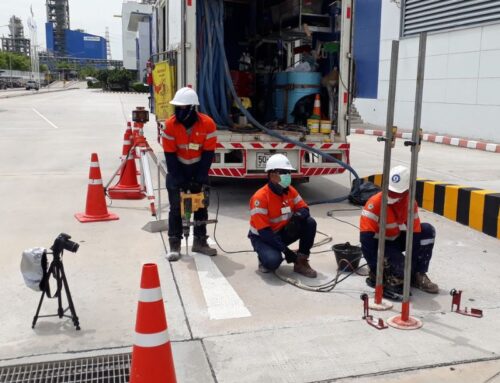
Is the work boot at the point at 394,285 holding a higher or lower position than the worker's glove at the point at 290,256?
lower

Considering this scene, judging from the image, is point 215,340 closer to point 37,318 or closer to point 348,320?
point 348,320

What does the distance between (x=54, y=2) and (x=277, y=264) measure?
557 feet

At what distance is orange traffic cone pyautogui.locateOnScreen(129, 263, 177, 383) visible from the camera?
2.75 m

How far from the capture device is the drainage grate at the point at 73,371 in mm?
3158

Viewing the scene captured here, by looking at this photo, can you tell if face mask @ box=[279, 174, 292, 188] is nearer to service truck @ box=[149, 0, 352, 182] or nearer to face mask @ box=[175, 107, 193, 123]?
face mask @ box=[175, 107, 193, 123]

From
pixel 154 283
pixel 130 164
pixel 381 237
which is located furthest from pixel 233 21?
pixel 154 283

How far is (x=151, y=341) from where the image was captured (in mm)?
2775

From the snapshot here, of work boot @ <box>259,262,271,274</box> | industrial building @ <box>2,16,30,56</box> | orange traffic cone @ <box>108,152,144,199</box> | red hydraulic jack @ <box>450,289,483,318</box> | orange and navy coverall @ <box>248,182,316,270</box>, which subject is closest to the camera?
red hydraulic jack @ <box>450,289,483,318</box>

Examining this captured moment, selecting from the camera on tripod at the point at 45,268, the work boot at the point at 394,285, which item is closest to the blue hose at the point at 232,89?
the work boot at the point at 394,285

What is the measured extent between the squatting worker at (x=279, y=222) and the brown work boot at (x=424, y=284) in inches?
33.6

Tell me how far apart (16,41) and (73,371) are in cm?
17733

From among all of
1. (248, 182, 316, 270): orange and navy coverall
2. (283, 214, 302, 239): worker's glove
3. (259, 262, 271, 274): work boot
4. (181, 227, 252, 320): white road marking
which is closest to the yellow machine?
(181, 227, 252, 320): white road marking

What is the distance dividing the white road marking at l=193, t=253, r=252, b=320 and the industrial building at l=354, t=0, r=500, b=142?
920 centimetres

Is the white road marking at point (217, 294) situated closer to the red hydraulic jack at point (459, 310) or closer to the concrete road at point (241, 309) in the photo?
the concrete road at point (241, 309)
